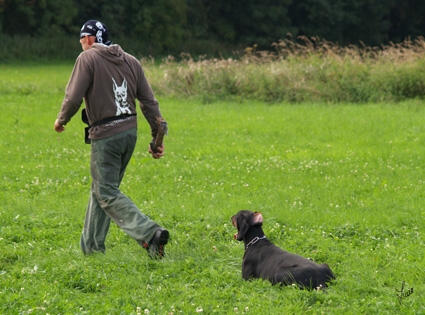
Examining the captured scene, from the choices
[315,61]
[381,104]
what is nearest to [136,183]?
[381,104]

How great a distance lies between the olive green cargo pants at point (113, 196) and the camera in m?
6.32

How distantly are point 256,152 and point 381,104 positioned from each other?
6412 millimetres

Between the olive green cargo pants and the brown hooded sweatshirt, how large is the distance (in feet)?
0.39

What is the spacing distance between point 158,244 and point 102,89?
1.55 meters

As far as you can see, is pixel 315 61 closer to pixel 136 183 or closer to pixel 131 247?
pixel 136 183

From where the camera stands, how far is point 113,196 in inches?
251

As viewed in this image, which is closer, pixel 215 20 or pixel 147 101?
pixel 147 101

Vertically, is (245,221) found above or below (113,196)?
below

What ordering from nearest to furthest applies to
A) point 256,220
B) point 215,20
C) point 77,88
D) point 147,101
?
point 256,220, point 77,88, point 147,101, point 215,20

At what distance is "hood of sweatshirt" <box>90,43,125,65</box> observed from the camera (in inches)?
252

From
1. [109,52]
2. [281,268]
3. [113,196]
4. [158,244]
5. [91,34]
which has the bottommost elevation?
[158,244]

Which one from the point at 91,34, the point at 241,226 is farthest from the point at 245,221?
the point at 91,34

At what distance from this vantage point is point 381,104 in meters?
17.3

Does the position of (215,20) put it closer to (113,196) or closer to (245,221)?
(113,196)
